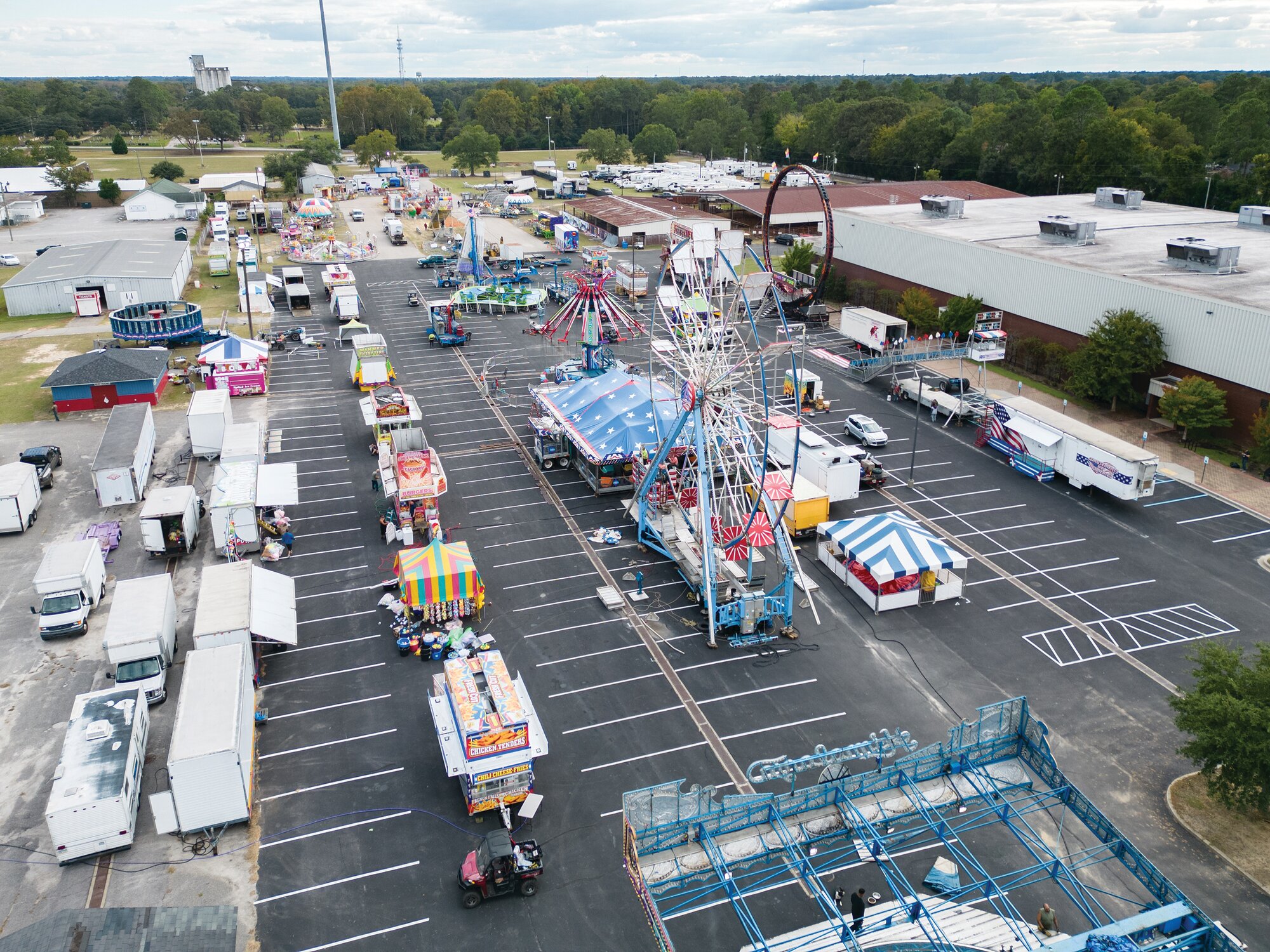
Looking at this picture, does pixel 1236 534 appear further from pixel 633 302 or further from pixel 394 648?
pixel 633 302

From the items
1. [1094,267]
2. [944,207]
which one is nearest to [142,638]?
[1094,267]

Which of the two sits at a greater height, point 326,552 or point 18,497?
point 18,497

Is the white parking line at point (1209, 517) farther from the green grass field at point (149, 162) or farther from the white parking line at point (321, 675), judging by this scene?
the green grass field at point (149, 162)

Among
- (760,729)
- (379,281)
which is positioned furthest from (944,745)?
(379,281)

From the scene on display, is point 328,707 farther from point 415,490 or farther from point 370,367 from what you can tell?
point 370,367

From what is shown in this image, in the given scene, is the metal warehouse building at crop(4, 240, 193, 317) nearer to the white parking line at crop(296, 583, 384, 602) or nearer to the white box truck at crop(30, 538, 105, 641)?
the white box truck at crop(30, 538, 105, 641)

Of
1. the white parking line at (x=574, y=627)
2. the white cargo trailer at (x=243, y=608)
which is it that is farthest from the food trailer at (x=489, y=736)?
the white cargo trailer at (x=243, y=608)
